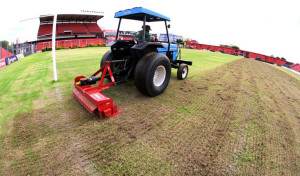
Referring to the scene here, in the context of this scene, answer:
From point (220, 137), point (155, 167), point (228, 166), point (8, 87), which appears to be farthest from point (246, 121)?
point (8, 87)

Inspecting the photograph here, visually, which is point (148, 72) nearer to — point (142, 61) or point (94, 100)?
point (142, 61)

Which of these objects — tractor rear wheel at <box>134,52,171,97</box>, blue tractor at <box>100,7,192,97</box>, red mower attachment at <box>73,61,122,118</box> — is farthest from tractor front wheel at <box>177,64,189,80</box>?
red mower attachment at <box>73,61,122,118</box>

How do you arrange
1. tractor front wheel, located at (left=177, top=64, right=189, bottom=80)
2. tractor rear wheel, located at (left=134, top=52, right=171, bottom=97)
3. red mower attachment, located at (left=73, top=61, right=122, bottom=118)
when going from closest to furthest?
red mower attachment, located at (left=73, top=61, right=122, bottom=118) < tractor rear wheel, located at (left=134, top=52, right=171, bottom=97) < tractor front wheel, located at (left=177, top=64, right=189, bottom=80)

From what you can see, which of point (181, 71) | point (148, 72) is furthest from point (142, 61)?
point (181, 71)

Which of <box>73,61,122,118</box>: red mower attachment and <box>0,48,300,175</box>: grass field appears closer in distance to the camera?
<box>0,48,300,175</box>: grass field

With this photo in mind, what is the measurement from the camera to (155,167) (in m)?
1.67

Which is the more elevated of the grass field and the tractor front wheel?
the tractor front wheel

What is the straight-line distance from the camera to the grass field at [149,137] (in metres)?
1.70

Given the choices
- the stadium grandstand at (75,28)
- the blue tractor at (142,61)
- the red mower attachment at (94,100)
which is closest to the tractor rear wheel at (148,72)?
the blue tractor at (142,61)

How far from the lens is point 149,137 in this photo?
2154mm

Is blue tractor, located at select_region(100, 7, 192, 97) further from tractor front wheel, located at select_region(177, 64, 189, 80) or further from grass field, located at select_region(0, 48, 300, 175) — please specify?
tractor front wheel, located at select_region(177, 64, 189, 80)

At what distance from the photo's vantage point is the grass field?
170cm

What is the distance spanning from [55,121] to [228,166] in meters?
2.76

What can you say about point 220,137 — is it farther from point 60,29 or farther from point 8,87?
point 60,29
